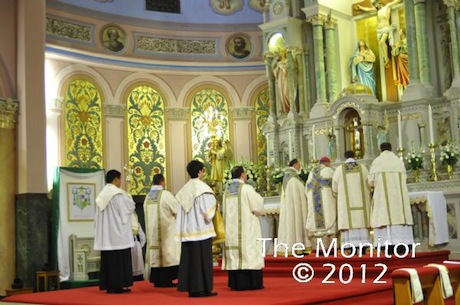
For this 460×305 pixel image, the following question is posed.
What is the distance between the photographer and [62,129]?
16.3 m

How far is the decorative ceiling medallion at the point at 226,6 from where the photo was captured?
18.9 m

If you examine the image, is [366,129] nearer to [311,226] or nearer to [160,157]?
[311,226]

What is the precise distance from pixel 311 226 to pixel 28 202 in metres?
5.70

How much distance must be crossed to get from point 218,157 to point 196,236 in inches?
372

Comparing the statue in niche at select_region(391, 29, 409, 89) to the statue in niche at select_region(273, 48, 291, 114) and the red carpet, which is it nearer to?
the statue in niche at select_region(273, 48, 291, 114)

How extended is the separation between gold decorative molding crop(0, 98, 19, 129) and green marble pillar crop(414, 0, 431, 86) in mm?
8099

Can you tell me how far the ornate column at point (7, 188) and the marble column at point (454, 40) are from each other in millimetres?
8603

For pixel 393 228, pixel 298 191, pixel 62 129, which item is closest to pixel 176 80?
pixel 62 129

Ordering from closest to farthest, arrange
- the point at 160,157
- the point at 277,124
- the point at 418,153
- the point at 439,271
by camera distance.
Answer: the point at 439,271 → the point at 418,153 → the point at 277,124 → the point at 160,157

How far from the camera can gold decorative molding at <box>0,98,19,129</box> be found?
43.7 ft

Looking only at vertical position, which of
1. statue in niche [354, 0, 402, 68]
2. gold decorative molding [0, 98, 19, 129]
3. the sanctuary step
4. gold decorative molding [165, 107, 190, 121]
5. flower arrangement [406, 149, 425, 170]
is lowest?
the sanctuary step

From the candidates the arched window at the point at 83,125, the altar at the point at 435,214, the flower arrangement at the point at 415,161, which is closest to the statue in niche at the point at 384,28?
the flower arrangement at the point at 415,161

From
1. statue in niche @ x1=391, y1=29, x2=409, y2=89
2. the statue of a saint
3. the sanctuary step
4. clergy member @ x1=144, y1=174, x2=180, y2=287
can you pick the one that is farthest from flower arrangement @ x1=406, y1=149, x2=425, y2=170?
the statue of a saint

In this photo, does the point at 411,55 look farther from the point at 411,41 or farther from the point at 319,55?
the point at 319,55
